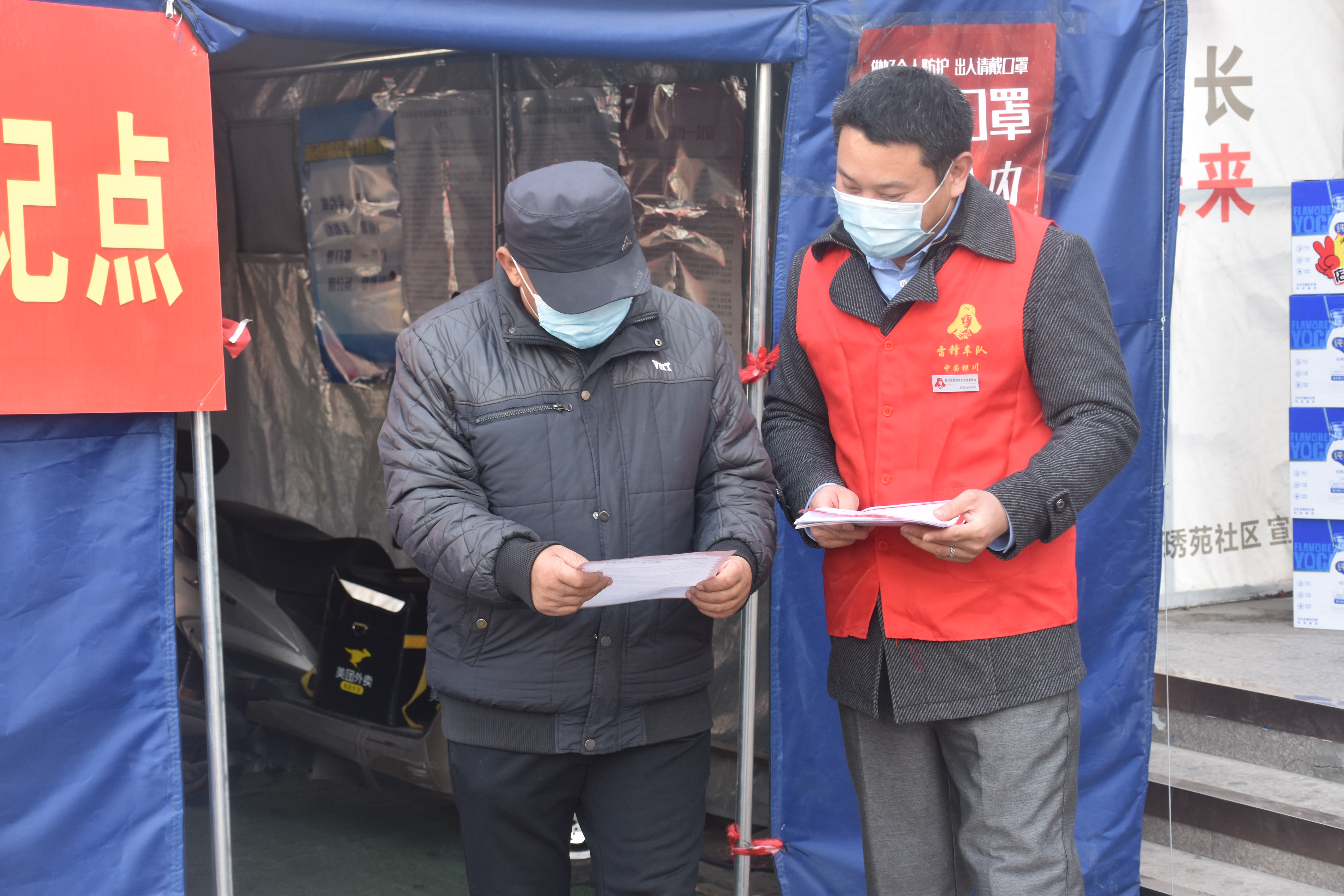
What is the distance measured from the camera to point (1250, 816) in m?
3.39

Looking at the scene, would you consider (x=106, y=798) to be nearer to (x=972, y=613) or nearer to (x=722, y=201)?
(x=972, y=613)

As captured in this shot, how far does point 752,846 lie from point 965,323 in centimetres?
153

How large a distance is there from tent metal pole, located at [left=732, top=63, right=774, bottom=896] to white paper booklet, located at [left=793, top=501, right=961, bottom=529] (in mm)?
787

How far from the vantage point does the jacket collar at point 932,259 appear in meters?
2.11

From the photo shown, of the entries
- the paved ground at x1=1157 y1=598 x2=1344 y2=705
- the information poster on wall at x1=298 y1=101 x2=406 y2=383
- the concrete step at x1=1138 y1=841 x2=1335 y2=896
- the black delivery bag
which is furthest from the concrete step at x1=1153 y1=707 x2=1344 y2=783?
the information poster on wall at x1=298 y1=101 x2=406 y2=383

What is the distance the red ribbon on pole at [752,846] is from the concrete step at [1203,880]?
0.98 metres

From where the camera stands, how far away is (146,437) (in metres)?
2.39

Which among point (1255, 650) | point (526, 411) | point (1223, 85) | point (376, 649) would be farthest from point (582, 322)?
point (1223, 85)

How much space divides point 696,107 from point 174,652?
2.29 meters

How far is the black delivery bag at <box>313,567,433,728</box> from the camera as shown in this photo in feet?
13.1

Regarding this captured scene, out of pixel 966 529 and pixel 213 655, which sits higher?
pixel 966 529

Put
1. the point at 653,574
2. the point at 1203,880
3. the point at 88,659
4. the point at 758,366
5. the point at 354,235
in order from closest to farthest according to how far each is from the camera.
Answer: the point at 653,574 → the point at 88,659 → the point at 758,366 → the point at 1203,880 → the point at 354,235

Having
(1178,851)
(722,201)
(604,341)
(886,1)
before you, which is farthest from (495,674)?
(1178,851)

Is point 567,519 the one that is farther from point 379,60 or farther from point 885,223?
point 379,60
